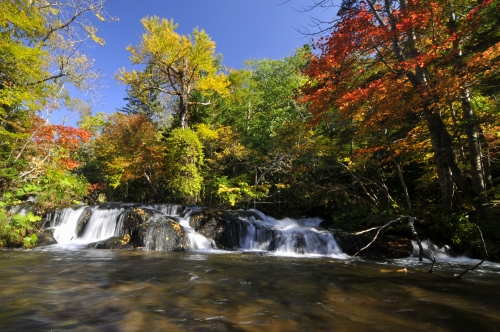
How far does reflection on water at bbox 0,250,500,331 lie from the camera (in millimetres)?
2477

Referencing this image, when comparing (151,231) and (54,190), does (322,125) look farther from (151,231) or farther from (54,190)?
(54,190)

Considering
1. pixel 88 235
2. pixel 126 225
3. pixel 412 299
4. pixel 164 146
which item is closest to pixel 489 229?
pixel 412 299

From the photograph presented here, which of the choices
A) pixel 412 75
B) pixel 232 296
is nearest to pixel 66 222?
pixel 232 296

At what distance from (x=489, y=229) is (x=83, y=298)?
8338 mm

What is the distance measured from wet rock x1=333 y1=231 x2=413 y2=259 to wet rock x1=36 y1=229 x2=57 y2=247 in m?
8.69

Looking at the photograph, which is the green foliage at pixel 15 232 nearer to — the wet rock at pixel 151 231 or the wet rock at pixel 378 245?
the wet rock at pixel 151 231

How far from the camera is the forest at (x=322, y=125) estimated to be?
691 centimetres

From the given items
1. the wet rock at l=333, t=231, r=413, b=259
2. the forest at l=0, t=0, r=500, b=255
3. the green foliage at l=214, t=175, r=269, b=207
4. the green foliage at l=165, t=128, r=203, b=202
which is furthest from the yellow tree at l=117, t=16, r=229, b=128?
the wet rock at l=333, t=231, r=413, b=259

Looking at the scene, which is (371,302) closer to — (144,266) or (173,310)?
(173,310)

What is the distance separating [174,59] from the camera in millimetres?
14805

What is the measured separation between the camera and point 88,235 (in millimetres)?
9141

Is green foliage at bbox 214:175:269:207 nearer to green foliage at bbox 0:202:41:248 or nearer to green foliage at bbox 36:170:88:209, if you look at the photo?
green foliage at bbox 36:170:88:209

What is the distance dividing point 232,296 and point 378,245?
19.4ft

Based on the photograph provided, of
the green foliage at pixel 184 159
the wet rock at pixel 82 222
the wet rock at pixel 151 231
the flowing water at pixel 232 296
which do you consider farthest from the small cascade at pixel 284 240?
the green foliage at pixel 184 159
